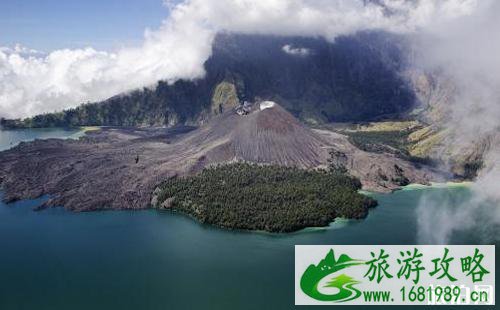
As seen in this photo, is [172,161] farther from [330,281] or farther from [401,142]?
[401,142]

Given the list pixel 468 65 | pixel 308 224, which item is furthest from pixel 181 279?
pixel 468 65

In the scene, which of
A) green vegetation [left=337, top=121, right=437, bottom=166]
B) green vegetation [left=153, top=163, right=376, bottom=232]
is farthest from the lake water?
green vegetation [left=337, top=121, right=437, bottom=166]

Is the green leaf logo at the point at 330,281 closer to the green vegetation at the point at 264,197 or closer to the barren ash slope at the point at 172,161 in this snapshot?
the green vegetation at the point at 264,197

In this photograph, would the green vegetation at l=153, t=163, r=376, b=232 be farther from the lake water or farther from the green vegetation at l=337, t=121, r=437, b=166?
the green vegetation at l=337, t=121, r=437, b=166

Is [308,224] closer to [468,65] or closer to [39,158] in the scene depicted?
[39,158]

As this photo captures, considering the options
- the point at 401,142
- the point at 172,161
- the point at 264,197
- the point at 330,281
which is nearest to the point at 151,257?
the point at 264,197
